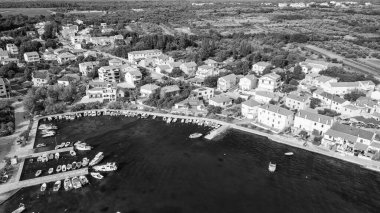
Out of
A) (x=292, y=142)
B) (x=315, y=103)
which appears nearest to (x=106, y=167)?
(x=292, y=142)

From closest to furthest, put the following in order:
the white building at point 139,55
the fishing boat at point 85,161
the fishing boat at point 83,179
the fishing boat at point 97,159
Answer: the fishing boat at point 83,179, the fishing boat at point 85,161, the fishing boat at point 97,159, the white building at point 139,55

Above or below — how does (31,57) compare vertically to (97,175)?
above

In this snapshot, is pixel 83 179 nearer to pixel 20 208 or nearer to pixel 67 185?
pixel 67 185

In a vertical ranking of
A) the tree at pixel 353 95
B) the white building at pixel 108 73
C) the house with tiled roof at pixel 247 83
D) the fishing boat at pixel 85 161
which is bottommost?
the fishing boat at pixel 85 161

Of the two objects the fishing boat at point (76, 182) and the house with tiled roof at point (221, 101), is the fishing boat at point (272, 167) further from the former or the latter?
the fishing boat at point (76, 182)

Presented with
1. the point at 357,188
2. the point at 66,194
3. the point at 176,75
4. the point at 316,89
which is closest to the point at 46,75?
the point at 176,75

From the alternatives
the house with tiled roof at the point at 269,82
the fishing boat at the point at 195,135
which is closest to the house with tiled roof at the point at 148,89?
the fishing boat at the point at 195,135

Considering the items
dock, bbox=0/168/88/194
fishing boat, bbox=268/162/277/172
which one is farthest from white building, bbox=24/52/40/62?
fishing boat, bbox=268/162/277/172
